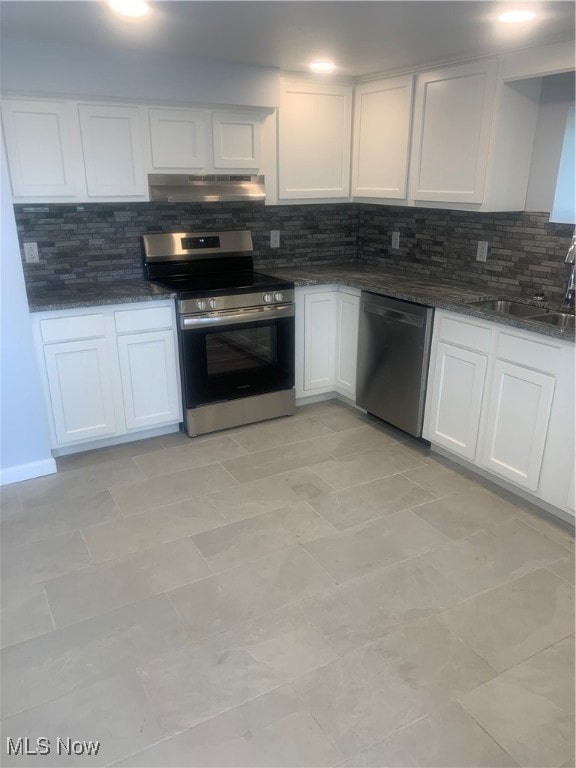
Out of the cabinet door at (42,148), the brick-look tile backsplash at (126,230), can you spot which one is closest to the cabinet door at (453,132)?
the brick-look tile backsplash at (126,230)

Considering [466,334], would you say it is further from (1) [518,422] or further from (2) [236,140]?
(2) [236,140]

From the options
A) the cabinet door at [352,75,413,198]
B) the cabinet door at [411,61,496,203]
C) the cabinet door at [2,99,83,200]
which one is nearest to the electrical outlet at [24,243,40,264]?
the cabinet door at [2,99,83,200]

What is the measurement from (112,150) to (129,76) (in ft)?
1.31

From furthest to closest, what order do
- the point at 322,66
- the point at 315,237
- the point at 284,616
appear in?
the point at 315,237 → the point at 322,66 → the point at 284,616

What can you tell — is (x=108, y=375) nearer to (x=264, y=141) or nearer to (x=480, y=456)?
(x=264, y=141)

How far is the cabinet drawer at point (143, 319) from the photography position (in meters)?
3.16

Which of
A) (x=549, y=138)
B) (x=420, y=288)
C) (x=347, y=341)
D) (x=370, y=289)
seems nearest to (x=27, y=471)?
(x=347, y=341)

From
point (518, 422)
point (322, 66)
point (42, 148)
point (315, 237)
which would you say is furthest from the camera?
point (315, 237)

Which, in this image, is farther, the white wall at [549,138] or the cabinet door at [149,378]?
the cabinet door at [149,378]

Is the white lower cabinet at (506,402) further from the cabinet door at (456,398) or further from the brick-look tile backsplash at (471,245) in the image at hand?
the brick-look tile backsplash at (471,245)

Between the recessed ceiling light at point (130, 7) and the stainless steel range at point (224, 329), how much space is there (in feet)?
4.55

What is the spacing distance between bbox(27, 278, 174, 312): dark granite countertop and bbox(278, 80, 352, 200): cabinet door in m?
1.20

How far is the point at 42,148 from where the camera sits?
9.79 ft

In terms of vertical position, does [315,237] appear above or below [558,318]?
above
